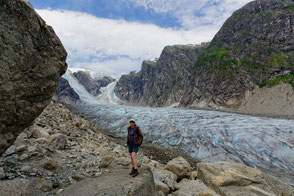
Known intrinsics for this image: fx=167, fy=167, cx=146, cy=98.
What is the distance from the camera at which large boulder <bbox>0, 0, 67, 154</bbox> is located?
14.4ft

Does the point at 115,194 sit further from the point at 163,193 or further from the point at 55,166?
the point at 55,166

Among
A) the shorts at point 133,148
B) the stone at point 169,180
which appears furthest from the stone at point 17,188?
the stone at point 169,180

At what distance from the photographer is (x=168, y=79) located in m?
185

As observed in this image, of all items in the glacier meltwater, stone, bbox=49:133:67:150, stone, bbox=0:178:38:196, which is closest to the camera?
stone, bbox=0:178:38:196

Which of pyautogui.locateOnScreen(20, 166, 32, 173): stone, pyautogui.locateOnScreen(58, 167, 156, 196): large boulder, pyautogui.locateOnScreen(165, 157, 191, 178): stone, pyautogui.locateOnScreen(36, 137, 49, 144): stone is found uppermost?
pyautogui.locateOnScreen(36, 137, 49, 144): stone

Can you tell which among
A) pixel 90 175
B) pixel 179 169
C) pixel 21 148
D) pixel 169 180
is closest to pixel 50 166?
pixel 21 148

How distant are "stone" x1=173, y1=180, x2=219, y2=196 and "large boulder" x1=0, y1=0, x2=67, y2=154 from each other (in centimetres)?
690

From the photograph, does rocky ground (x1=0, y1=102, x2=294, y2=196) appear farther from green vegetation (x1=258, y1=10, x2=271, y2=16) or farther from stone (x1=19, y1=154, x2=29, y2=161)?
green vegetation (x1=258, y1=10, x2=271, y2=16)

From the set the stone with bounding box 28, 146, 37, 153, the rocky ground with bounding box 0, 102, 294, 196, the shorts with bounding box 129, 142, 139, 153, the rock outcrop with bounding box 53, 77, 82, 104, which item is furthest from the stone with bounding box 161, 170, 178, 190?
the rock outcrop with bounding box 53, 77, 82, 104

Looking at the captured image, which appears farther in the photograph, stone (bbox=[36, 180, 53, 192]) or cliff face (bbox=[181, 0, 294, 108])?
cliff face (bbox=[181, 0, 294, 108])

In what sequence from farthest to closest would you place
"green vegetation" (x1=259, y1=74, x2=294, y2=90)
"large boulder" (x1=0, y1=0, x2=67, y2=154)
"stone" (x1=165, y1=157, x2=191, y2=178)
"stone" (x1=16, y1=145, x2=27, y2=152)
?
"green vegetation" (x1=259, y1=74, x2=294, y2=90)
"stone" (x1=165, y1=157, x2=191, y2=178)
"stone" (x1=16, y1=145, x2=27, y2=152)
"large boulder" (x1=0, y1=0, x2=67, y2=154)

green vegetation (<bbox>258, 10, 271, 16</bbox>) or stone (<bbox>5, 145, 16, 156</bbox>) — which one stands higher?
green vegetation (<bbox>258, 10, 271, 16</bbox>)

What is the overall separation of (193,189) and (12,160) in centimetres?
794

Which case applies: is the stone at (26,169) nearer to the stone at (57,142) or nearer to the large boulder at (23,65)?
the large boulder at (23,65)
